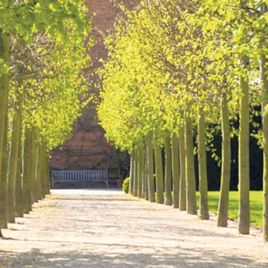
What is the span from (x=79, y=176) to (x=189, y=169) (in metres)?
40.1

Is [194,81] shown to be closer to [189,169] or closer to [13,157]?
[13,157]

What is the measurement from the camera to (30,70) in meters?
20.7

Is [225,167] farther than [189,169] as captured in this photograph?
No

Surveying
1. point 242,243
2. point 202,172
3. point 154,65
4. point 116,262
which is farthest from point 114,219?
point 116,262

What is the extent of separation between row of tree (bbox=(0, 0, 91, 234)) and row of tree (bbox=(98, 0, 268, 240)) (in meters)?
2.18

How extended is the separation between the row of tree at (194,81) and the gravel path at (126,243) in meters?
1.21

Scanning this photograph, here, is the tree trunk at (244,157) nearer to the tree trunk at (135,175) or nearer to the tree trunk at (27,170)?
the tree trunk at (27,170)

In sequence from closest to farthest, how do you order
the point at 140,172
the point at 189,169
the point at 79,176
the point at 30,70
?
the point at 30,70
the point at 189,169
the point at 140,172
the point at 79,176

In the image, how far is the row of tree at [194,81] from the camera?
13008mm

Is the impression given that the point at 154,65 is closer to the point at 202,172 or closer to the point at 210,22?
the point at 202,172

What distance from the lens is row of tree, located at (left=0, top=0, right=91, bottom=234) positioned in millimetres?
10828

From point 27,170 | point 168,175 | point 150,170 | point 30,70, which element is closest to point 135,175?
point 150,170

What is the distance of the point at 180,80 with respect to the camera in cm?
2270

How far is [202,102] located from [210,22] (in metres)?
9.70
